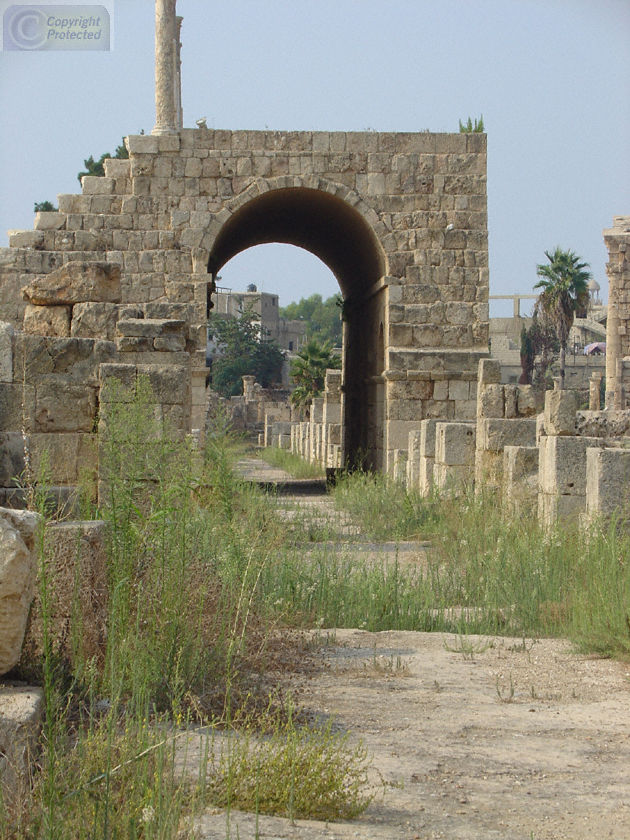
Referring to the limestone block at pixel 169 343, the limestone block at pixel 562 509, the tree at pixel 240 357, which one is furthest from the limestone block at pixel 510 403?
the tree at pixel 240 357

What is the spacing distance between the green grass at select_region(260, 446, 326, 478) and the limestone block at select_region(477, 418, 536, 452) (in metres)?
11.1

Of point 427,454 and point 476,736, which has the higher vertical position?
point 427,454

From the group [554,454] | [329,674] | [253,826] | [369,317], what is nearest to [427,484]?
[554,454]

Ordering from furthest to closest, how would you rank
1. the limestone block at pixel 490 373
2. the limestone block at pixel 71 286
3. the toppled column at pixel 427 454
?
the toppled column at pixel 427 454 → the limestone block at pixel 490 373 → the limestone block at pixel 71 286

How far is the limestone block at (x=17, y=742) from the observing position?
2.96 meters

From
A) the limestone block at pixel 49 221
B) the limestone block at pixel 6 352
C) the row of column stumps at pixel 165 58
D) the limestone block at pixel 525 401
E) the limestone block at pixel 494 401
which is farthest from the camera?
the row of column stumps at pixel 165 58

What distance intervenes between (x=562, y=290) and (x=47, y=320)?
41565 mm

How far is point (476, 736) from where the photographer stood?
4066 mm

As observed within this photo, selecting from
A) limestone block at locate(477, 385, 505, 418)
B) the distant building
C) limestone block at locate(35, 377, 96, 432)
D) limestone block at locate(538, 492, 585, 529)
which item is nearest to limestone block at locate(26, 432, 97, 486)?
limestone block at locate(35, 377, 96, 432)

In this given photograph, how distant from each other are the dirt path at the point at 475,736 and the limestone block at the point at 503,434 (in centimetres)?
552

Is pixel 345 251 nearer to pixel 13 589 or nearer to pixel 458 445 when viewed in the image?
pixel 458 445

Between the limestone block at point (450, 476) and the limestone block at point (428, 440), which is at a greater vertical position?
the limestone block at point (428, 440)

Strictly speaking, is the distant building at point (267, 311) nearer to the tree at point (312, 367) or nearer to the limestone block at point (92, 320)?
the tree at point (312, 367)

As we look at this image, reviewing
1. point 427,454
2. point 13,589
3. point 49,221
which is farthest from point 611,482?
point 49,221
